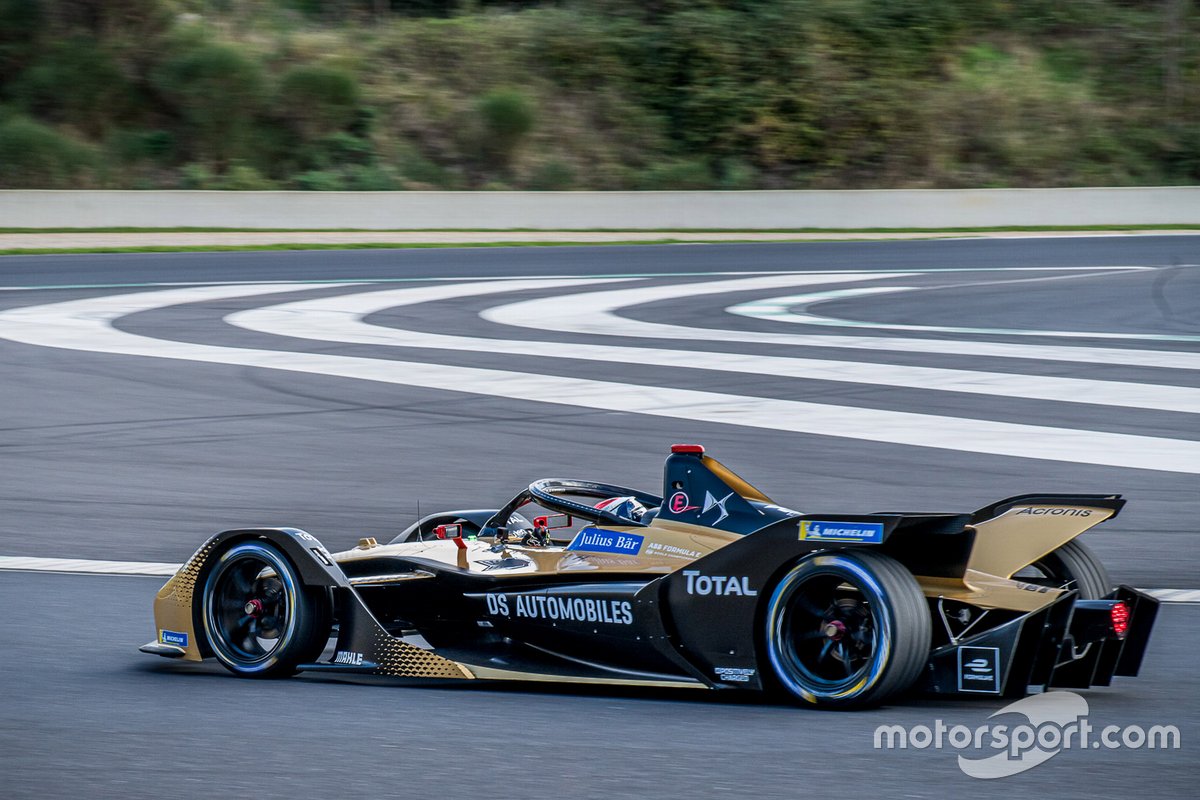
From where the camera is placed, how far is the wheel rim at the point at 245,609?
5.13m

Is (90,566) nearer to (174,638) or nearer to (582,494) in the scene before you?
(174,638)

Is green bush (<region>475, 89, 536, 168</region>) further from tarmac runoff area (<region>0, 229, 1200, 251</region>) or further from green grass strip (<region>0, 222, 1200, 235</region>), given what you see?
tarmac runoff area (<region>0, 229, 1200, 251</region>)

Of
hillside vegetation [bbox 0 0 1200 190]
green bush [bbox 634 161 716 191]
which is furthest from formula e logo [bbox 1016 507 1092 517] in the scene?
green bush [bbox 634 161 716 191]

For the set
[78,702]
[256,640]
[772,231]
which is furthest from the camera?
[772,231]

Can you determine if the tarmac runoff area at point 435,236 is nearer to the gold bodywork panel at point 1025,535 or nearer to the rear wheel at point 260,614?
the rear wheel at point 260,614

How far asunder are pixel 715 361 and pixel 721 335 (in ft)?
6.21

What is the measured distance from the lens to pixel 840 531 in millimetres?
4270

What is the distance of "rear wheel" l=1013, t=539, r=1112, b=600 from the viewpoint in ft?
15.7

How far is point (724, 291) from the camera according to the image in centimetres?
1969

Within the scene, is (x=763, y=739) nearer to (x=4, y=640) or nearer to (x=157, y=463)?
(x=4, y=640)

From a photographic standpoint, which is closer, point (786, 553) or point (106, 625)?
point (786, 553)

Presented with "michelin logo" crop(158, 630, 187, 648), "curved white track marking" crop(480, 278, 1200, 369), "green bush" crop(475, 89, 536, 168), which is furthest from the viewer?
"green bush" crop(475, 89, 536, 168)

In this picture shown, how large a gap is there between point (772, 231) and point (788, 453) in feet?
65.1

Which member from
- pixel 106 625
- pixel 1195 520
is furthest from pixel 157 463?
pixel 1195 520
